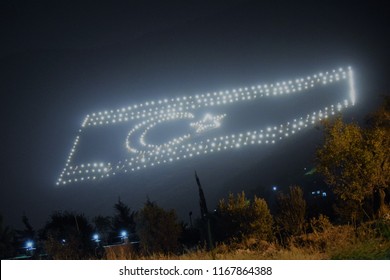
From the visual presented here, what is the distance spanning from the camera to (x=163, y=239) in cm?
2559

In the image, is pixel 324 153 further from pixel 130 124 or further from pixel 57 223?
pixel 57 223

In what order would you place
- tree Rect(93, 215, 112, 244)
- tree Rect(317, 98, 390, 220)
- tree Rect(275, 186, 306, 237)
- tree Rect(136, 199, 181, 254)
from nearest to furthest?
tree Rect(317, 98, 390, 220) < tree Rect(275, 186, 306, 237) < tree Rect(136, 199, 181, 254) < tree Rect(93, 215, 112, 244)

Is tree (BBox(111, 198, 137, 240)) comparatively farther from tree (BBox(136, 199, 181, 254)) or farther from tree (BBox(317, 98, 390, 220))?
tree (BBox(317, 98, 390, 220))

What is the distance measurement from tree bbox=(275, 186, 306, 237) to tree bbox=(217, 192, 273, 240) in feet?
2.61

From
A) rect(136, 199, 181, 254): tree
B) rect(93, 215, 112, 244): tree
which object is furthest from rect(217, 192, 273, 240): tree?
rect(93, 215, 112, 244): tree

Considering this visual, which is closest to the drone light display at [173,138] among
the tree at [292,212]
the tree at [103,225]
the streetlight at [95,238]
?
the tree at [292,212]

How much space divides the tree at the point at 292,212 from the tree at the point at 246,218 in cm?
80

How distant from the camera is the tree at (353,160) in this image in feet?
47.5

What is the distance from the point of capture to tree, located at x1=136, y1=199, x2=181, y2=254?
→ 2559cm

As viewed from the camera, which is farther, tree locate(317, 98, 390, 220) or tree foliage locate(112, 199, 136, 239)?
tree foliage locate(112, 199, 136, 239)

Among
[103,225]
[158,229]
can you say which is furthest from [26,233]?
[158,229]

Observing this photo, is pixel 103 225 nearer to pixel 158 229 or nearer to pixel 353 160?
pixel 158 229
